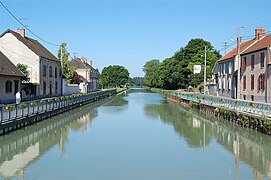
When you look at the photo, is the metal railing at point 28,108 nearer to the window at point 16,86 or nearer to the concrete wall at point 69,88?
the window at point 16,86

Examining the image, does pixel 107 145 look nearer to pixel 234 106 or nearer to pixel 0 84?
pixel 234 106

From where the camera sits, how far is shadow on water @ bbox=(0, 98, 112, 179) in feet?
41.1

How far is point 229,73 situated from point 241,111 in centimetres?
1986

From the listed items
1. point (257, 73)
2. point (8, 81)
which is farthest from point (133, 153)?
point (257, 73)

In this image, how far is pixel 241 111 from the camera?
77.0 ft

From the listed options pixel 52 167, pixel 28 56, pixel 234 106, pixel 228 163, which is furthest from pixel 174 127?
pixel 28 56

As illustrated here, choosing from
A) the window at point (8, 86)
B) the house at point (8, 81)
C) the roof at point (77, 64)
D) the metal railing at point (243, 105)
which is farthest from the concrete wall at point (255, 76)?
the roof at point (77, 64)

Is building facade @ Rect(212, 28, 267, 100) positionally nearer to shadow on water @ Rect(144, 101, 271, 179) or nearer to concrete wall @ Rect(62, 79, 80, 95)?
shadow on water @ Rect(144, 101, 271, 179)

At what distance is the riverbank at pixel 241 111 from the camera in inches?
757

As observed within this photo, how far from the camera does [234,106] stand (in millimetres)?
25156

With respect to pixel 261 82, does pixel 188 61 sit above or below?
above

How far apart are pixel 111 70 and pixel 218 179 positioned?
145 meters

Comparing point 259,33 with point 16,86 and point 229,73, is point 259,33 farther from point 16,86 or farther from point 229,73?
point 16,86

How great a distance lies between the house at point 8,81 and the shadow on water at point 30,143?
20.2 ft
